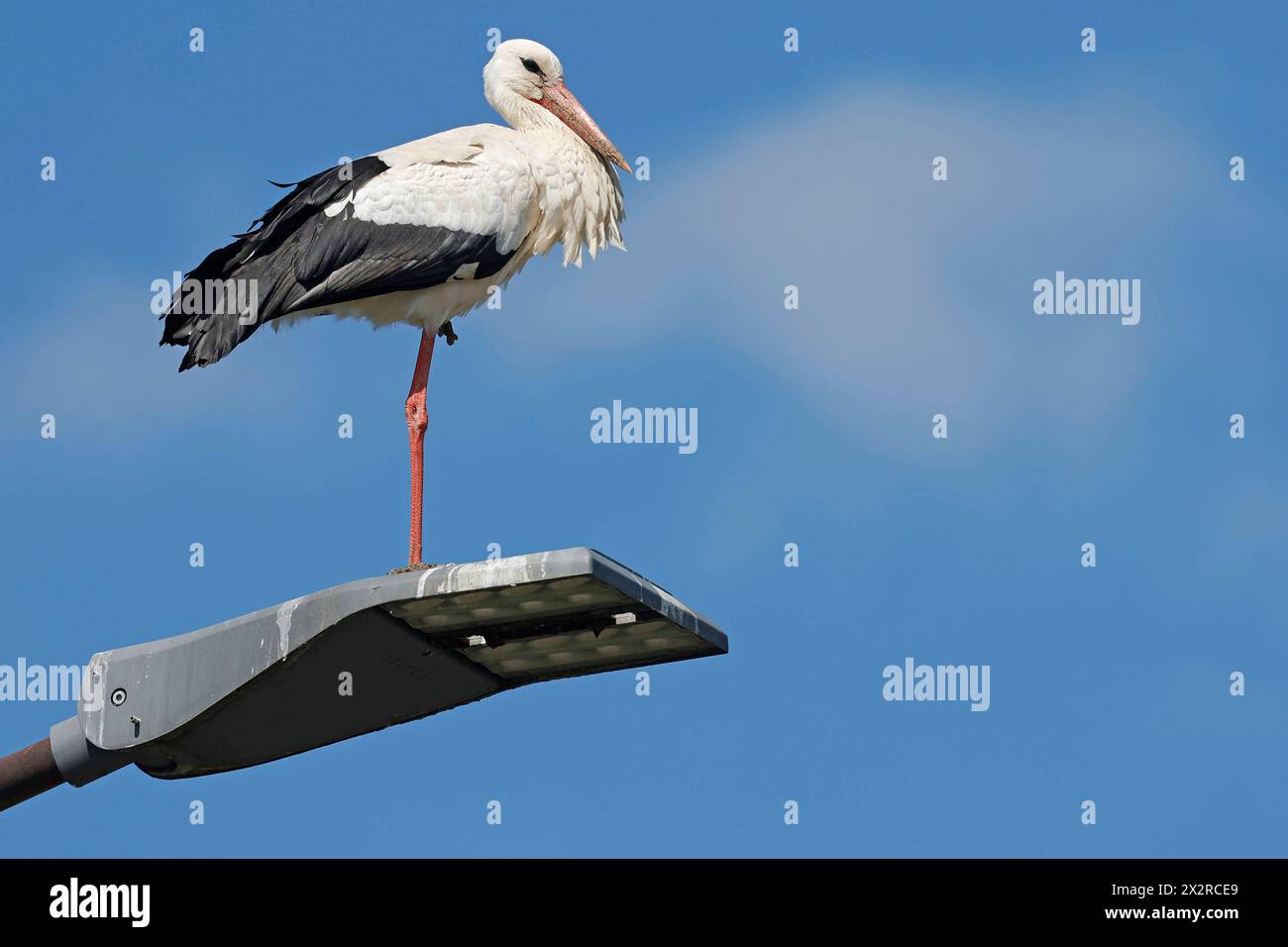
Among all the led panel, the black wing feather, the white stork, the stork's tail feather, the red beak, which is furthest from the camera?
the red beak

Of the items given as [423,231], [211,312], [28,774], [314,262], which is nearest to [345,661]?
[28,774]

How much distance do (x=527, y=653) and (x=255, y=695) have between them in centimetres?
122

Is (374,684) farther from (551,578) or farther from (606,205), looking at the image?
(606,205)

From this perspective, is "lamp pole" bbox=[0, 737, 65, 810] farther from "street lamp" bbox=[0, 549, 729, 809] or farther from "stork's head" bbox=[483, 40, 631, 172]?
"stork's head" bbox=[483, 40, 631, 172]

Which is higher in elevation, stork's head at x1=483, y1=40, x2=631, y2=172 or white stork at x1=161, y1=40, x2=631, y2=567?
stork's head at x1=483, y1=40, x2=631, y2=172

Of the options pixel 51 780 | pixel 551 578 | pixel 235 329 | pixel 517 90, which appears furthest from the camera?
pixel 517 90

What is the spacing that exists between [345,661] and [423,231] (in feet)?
15.2

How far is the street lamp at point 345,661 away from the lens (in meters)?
8.61

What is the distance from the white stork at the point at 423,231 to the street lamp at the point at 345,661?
8.63 feet

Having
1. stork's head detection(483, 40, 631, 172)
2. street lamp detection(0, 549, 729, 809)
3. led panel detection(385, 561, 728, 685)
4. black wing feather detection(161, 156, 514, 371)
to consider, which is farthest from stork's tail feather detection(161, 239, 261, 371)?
led panel detection(385, 561, 728, 685)

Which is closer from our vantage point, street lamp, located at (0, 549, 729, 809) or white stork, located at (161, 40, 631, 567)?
street lamp, located at (0, 549, 729, 809)

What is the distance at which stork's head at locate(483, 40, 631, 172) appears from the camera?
14.2 meters
